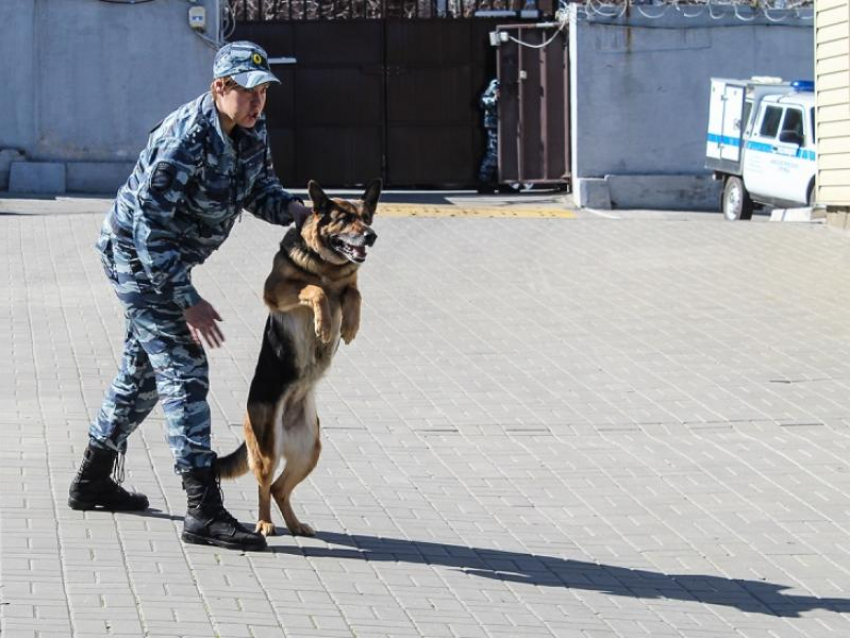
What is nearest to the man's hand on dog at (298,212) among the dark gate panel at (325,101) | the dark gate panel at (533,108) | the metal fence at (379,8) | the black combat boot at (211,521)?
the black combat boot at (211,521)

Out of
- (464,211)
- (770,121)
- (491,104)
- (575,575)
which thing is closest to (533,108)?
(491,104)

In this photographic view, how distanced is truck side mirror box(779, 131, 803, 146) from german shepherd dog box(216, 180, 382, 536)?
15.5 m

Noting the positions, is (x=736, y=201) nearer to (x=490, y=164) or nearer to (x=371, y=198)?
(x=490, y=164)

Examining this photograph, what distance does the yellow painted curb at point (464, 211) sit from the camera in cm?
1720

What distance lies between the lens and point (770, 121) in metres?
21.2

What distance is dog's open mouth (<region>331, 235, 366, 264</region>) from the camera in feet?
19.4

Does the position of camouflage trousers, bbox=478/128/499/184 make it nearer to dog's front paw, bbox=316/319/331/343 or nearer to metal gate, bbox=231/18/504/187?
metal gate, bbox=231/18/504/187

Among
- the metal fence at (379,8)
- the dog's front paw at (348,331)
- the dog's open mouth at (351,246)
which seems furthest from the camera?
the metal fence at (379,8)

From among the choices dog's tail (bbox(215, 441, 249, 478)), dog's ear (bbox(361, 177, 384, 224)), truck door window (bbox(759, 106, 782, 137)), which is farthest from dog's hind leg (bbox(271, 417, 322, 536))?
truck door window (bbox(759, 106, 782, 137))

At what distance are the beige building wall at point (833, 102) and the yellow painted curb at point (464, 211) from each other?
2.71m

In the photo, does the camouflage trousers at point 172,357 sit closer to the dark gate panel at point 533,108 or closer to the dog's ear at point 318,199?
the dog's ear at point 318,199

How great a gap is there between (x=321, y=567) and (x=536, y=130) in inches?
649

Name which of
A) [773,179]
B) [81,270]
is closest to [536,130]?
[773,179]

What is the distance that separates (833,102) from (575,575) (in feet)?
38.6
